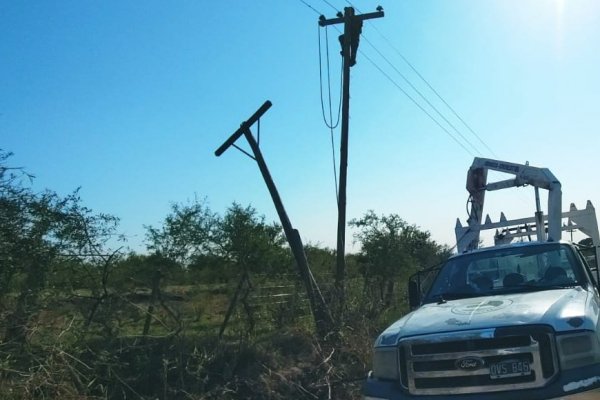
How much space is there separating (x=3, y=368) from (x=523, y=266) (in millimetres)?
5683

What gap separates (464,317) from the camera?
559cm

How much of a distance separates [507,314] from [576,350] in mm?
611

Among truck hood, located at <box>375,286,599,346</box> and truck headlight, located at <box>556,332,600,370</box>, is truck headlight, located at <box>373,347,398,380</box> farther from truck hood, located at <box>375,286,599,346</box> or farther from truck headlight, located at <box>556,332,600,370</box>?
truck headlight, located at <box>556,332,600,370</box>

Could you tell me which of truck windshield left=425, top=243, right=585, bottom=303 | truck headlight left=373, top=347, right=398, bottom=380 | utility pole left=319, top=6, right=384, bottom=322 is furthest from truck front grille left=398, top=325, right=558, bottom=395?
utility pole left=319, top=6, right=384, bottom=322

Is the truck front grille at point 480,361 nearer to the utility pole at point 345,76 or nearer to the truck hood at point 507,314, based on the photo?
the truck hood at point 507,314

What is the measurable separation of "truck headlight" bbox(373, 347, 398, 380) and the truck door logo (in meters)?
0.59

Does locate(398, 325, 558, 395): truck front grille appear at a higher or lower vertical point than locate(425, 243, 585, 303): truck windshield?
lower

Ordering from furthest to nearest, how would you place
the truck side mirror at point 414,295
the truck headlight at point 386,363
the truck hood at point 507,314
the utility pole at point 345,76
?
1. the utility pole at point 345,76
2. the truck side mirror at point 414,295
3. the truck headlight at point 386,363
4. the truck hood at point 507,314

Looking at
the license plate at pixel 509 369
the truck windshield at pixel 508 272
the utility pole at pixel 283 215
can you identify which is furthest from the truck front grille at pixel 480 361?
the utility pole at pixel 283 215

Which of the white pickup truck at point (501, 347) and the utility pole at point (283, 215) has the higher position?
the utility pole at point (283, 215)

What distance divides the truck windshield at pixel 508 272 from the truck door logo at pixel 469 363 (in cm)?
154

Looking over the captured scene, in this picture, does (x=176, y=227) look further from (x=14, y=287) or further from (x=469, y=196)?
(x=469, y=196)

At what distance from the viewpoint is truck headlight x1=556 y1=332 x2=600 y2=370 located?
503cm

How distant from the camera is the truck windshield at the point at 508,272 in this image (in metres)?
6.64
